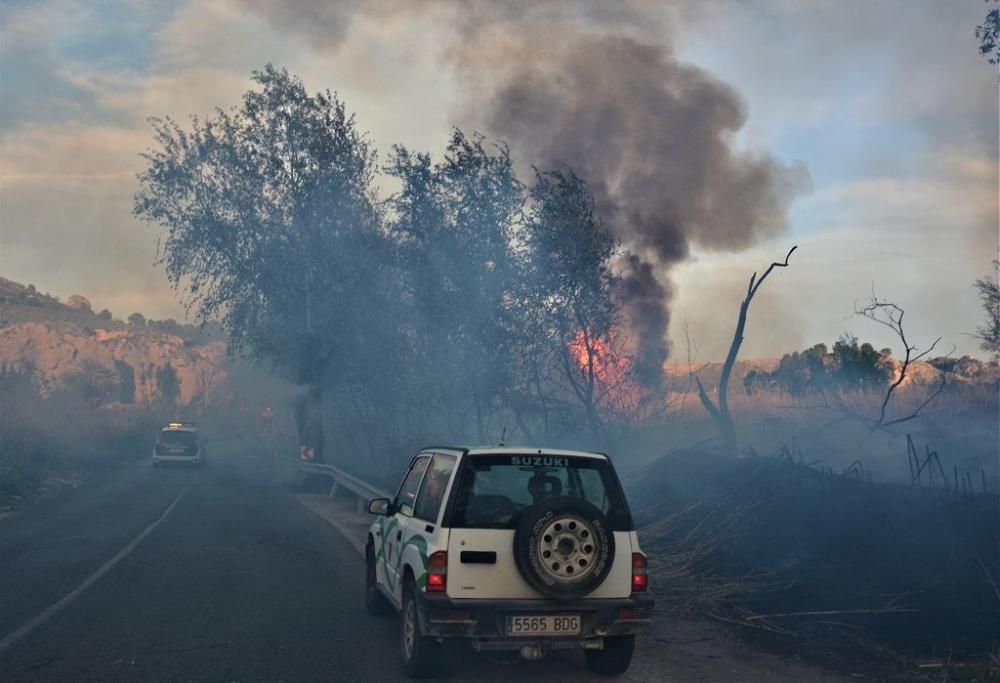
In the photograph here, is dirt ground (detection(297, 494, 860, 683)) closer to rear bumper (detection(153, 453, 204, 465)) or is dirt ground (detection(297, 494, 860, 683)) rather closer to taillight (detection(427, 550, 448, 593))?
taillight (detection(427, 550, 448, 593))

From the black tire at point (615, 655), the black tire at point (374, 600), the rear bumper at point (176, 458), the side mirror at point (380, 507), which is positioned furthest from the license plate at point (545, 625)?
the rear bumper at point (176, 458)

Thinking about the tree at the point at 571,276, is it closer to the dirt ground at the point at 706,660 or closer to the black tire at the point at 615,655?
the dirt ground at the point at 706,660

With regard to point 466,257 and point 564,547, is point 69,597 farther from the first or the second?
point 466,257

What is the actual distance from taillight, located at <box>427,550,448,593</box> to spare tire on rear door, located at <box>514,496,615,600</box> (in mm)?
500

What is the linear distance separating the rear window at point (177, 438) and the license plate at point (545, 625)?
2877cm

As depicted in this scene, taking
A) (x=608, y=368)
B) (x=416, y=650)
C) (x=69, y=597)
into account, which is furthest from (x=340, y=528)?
(x=416, y=650)

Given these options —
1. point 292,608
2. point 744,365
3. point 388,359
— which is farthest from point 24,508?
point 744,365

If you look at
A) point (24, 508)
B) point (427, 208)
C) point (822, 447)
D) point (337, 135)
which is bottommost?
point (24, 508)

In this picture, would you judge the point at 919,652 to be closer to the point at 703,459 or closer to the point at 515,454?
the point at 515,454

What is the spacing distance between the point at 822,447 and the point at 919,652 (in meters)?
14.3

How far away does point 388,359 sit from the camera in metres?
26.1

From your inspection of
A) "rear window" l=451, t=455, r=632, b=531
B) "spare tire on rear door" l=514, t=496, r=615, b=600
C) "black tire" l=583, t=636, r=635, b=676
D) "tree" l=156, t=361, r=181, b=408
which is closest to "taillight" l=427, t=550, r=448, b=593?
"rear window" l=451, t=455, r=632, b=531

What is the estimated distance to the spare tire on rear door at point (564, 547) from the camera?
5.68 m

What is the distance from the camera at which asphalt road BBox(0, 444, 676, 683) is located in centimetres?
628
